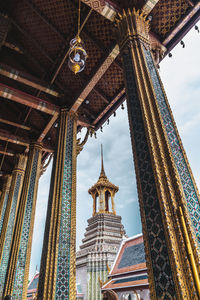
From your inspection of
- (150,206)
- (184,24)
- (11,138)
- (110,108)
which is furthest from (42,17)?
(150,206)

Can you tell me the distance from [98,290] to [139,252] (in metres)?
6.88

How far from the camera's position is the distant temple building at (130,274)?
Result: 5.32 m

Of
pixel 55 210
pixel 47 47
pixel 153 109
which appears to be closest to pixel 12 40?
pixel 47 47

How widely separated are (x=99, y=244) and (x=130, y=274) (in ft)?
27.5

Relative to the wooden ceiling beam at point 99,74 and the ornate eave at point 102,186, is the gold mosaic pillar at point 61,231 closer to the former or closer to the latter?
the wooden ceiling beam at point 99,74

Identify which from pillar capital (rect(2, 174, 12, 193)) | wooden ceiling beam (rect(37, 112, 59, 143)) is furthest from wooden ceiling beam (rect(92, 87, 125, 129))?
pillar capital (rect(2, 174, 12, 193))

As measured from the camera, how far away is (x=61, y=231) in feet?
16.2

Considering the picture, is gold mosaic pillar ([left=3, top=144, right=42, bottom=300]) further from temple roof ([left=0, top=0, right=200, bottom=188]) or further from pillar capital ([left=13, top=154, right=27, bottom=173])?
pillar capital ([left=13, top=154, right=27, bottom=173])

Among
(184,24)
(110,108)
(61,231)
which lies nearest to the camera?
(61,231)

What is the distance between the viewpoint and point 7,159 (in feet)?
36.3

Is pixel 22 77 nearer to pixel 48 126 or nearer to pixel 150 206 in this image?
pixel 48 126

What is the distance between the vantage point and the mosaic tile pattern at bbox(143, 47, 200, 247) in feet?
7.77

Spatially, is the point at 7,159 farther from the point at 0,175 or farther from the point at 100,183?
the point at 100,183

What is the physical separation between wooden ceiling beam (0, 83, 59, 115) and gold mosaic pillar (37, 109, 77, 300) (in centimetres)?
105
